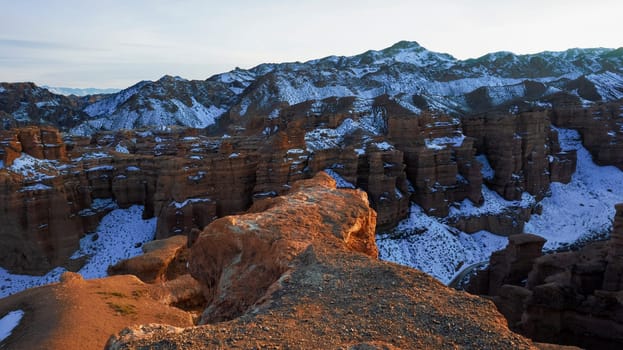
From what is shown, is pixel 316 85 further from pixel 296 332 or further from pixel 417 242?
pixel 296 332

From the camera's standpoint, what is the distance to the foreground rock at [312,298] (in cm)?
541

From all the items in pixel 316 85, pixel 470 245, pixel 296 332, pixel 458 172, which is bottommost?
pixel 470 245

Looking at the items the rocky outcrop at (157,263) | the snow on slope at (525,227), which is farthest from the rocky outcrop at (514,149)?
the rocky outcrop at (157,263)

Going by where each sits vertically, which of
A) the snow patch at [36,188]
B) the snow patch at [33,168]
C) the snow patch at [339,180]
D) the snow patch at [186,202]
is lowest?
the snow patch at [186,202]

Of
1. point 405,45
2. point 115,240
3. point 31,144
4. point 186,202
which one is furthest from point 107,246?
point 405,45

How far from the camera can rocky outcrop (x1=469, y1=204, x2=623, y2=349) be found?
607 inches

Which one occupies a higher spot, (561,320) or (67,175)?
(67,175)

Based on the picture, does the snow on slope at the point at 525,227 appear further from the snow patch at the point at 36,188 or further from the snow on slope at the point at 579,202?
the snow patch at the point at 36,188

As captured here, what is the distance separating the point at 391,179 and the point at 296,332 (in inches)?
1013

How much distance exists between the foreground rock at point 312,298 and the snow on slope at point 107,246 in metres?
19.2

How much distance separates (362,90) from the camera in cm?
9656

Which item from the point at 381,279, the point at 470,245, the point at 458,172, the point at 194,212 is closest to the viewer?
the point at 381,279

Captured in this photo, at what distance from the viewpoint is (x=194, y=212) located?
28.0m

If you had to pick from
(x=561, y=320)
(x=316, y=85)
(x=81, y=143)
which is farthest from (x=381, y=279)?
(x=316, y=85)
